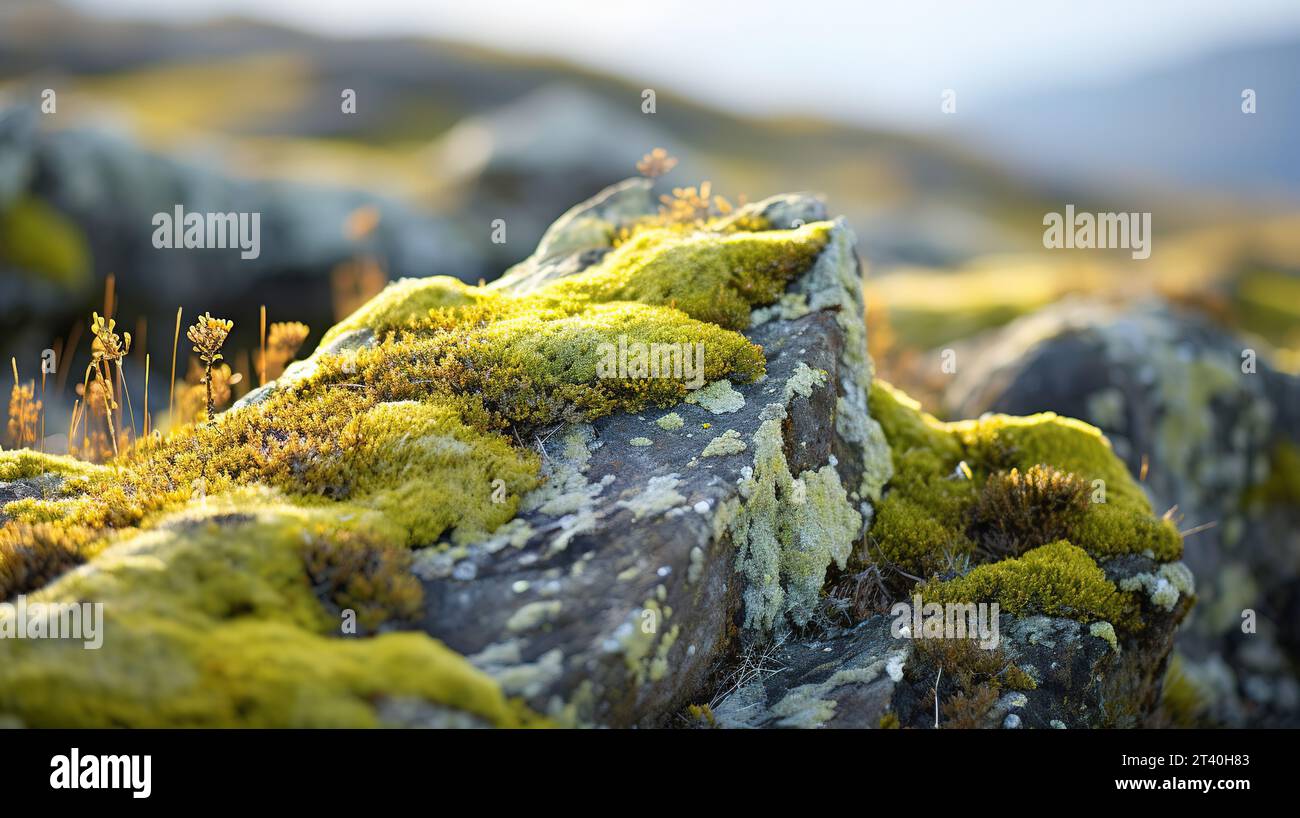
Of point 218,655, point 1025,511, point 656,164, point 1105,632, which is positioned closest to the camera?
point 218,655

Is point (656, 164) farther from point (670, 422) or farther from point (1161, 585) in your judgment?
point (1161, 585)

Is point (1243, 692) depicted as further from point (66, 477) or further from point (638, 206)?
point (66, 477)

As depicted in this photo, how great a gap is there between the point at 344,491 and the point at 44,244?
25704mm

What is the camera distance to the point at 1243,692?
11.9m

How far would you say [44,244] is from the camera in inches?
977

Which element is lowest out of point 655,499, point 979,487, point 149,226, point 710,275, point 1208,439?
point 979,487

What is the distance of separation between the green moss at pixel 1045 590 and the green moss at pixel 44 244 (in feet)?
91.8

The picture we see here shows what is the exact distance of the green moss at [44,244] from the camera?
24188 millimetres

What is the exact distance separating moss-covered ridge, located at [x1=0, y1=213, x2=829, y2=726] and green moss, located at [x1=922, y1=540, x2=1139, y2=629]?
102 inches

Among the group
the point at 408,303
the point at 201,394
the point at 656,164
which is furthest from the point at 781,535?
the point at 201,394

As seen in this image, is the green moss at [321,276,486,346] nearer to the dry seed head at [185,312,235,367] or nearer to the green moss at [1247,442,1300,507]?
the dry seed head at [185,312,235,367]

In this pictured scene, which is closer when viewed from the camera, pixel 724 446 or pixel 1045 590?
pixel 724 446

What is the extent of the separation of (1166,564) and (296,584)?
7.40 meters

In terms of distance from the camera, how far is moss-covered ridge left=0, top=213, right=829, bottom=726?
4.34m
